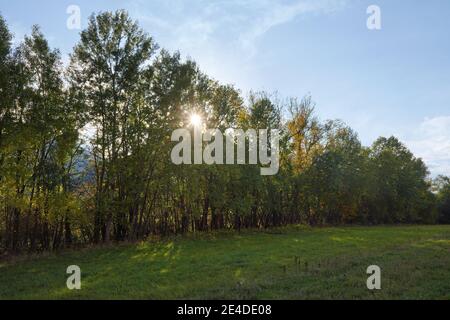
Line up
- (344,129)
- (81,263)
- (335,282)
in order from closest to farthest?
(335,282), (81,263), (344,129)

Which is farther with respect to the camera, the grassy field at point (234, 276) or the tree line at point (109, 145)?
the tree line at point (109, 145)

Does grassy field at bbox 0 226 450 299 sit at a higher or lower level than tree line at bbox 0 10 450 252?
lower

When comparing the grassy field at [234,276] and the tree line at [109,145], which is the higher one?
the tree line at [109,145]

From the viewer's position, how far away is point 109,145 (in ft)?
98.9

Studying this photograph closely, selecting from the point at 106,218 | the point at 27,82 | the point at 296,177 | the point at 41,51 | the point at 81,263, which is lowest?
the point at 81,263

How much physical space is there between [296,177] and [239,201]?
14.9 metres

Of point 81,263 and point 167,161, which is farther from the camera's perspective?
point 167,161

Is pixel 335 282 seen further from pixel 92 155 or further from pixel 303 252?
pixel 92 155

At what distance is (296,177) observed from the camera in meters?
53.2

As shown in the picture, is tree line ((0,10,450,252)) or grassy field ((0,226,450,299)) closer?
grassy field ((0,226,450,299))

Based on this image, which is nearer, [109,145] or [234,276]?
[234,276]

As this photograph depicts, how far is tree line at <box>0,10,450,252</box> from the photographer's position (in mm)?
24781

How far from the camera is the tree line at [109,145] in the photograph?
24781 mm
